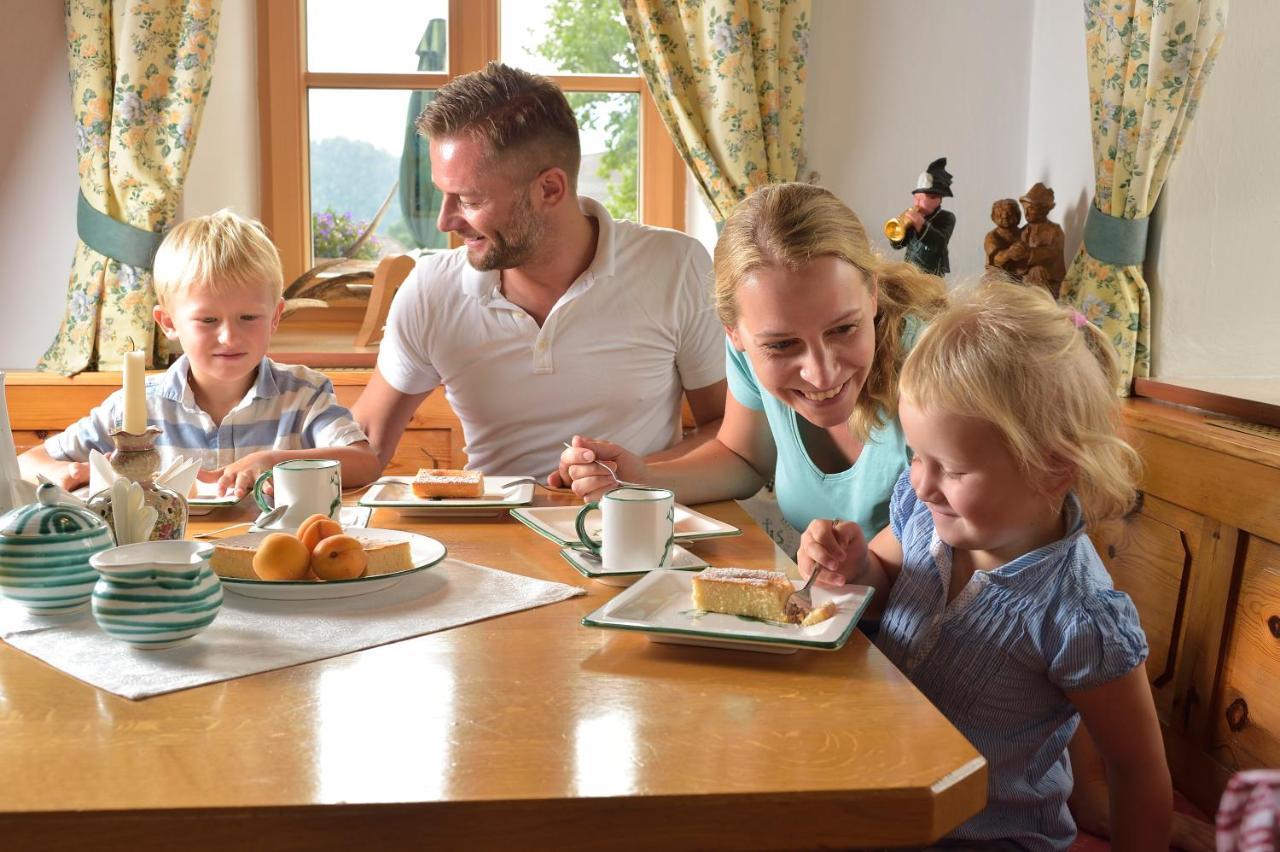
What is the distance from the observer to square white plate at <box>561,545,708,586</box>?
1331 mm

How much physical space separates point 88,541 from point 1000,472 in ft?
3.00

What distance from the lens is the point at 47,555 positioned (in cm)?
114

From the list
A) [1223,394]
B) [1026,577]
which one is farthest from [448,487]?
[1223,394]

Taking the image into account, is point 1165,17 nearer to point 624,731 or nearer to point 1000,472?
point 1000,472

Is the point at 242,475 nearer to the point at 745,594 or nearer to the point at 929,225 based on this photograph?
the point at 745,594

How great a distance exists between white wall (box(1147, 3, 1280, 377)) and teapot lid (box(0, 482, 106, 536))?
7.66 ft

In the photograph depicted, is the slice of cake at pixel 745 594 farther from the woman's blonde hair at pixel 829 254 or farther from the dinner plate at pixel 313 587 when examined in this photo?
the woman's blonde hair at pixel 829 254

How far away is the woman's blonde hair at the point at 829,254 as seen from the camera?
152 cm

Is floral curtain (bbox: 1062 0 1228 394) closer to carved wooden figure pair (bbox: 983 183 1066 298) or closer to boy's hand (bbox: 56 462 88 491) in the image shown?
carved wooden figure pair (bbox: 983 183 1066 298)

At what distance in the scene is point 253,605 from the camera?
48.1 inches

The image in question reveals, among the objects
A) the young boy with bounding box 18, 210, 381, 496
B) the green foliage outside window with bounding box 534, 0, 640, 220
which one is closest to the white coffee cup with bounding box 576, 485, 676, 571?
the young boy with bounding box 18, 210, 381, 496

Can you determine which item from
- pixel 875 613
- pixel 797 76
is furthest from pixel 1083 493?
pixel 797 76

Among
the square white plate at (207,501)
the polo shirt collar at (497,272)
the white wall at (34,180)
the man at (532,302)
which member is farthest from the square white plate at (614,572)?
the white wall at (34,180)

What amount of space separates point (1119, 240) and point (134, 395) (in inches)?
85.3
